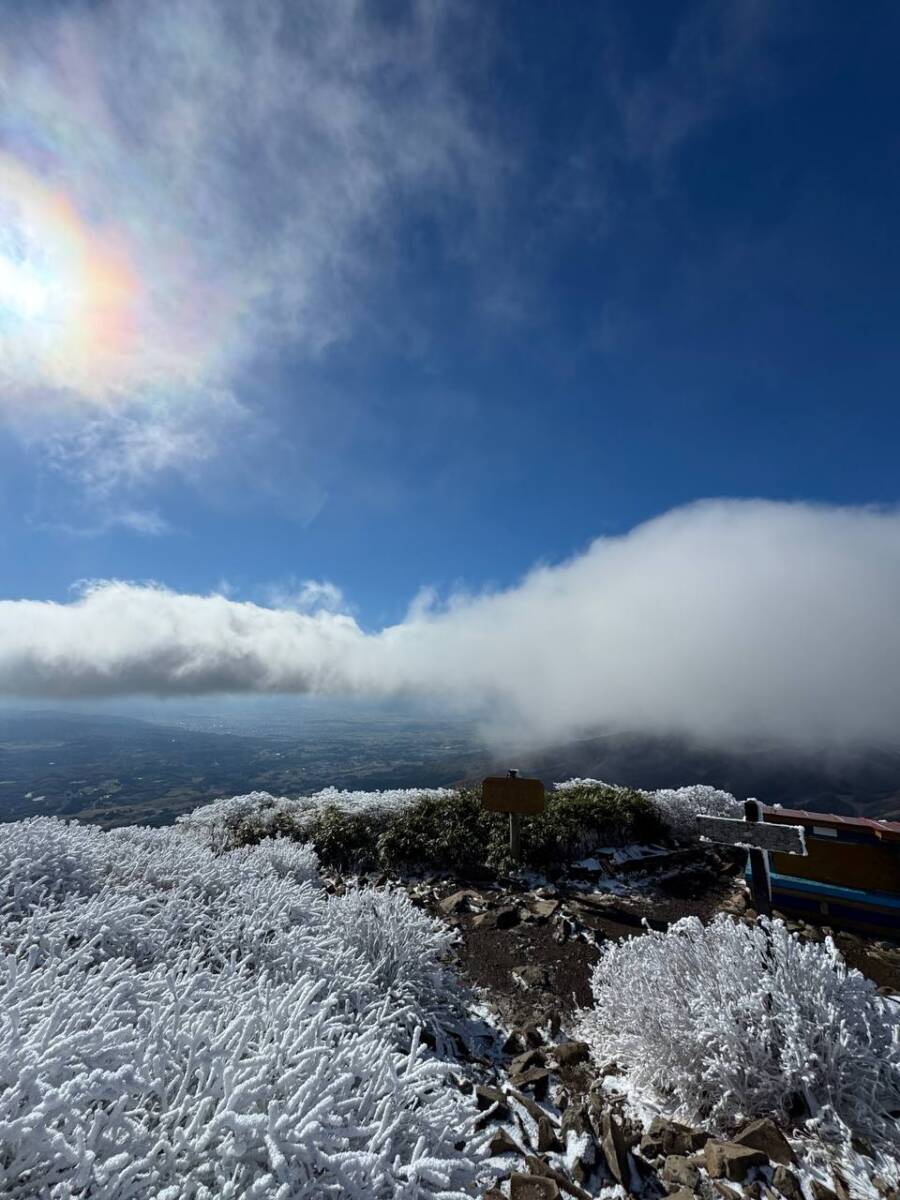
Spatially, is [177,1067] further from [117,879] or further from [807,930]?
[807,930]

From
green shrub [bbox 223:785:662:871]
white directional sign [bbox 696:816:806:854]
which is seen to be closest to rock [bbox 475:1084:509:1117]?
white directional sign [bbox 696:816:806:854]

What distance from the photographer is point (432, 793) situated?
1295 centimetres

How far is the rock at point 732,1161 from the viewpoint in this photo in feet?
10.8

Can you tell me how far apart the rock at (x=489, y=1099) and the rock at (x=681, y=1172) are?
3.83ft

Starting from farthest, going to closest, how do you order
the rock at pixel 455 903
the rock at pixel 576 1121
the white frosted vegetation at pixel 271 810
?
1. the white frosted vegetation at pixel 271 810
2. the rock at pixel 455 903
3. the rock at pixel 576 1121

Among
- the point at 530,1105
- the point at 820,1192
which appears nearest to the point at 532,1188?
the point at 530,1105

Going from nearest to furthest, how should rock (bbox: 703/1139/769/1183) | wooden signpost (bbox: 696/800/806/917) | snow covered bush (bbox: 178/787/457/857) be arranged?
rock (bbox: 703/1139/769/1183)
wooden signpost (bbox: 696/800/806/917)
snow covered bush (bbox: 178/787/457/857)

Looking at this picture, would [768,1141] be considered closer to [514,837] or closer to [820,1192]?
[820,1192]

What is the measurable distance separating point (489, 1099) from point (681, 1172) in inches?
56.0

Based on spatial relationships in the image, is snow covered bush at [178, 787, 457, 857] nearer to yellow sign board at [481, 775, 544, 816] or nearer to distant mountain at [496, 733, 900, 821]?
yellow sign board at [481, 775, 544, 816]

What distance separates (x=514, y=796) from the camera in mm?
9609

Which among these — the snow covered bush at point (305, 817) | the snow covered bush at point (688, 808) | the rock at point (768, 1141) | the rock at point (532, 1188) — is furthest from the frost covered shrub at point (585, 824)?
the rock at point (532, 1188)

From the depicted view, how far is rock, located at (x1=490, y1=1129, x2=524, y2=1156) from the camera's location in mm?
3678

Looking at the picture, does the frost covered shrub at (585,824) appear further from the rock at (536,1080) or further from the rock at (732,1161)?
the rock at (732,1161)
